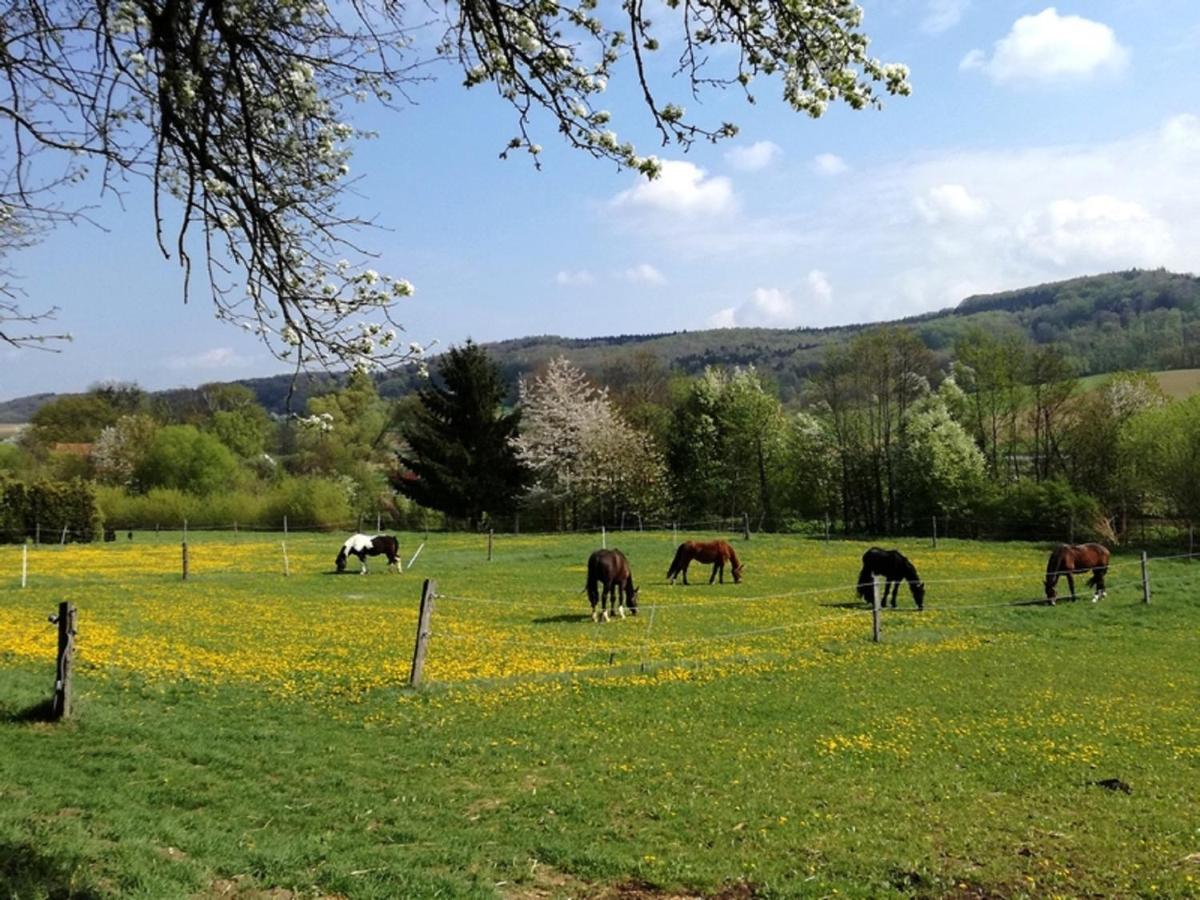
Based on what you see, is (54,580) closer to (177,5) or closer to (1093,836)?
(177,5)

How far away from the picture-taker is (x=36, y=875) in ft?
18.1

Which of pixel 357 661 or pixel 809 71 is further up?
pixel 809 71

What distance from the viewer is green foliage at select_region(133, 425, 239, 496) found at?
6881 centimetres

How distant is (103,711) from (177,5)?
322 inches

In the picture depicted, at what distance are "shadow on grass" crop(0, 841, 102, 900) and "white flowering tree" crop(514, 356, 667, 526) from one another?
52.9 metres

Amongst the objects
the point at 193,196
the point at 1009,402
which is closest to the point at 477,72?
the point at 193,196

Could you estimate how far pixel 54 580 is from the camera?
28.5 meters

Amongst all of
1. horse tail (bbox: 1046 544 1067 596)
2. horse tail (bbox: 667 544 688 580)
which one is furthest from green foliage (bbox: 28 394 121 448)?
horse tail (bbox: 1046 544 1067 596)

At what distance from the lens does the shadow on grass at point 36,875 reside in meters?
5.29

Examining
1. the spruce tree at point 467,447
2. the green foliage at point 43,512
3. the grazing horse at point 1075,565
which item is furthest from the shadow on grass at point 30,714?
the spruce tree at point 467,447

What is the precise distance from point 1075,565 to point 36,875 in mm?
26933

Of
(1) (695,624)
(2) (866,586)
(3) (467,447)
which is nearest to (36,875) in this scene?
(1) (695,624)

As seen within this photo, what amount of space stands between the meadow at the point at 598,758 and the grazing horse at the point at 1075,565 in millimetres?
3173

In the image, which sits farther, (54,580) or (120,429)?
(120,429)
